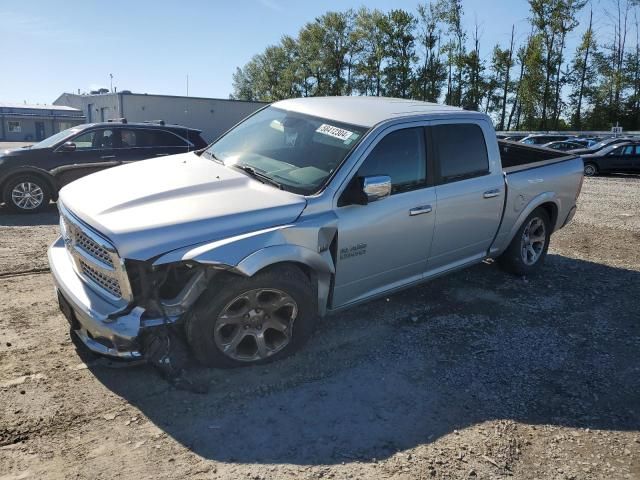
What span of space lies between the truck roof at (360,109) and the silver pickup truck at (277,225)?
21 millimetres

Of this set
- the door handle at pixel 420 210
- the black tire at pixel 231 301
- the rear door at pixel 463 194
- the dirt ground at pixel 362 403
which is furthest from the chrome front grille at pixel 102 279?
the rear door at pixel 463 194

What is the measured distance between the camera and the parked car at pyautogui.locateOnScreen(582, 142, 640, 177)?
2091 cm

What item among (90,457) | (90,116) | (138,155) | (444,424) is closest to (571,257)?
(444,424)

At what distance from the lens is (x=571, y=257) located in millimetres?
7461

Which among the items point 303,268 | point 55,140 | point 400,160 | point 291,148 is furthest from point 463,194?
point 55,140

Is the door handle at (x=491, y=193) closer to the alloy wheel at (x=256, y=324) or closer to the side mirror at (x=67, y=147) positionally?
the alloy wheel at (x=256, y=324)

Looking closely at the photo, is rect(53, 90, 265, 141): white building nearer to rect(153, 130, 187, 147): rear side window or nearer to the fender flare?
rect(153, 130, 187, 147): rear side window

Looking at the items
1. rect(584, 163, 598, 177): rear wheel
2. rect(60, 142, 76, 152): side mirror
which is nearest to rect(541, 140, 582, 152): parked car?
rect(584, 163, 598, 177): rear wheel

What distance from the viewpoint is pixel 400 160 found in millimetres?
4496

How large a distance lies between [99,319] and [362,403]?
179cm

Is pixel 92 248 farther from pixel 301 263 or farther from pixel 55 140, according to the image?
pixel 55 140

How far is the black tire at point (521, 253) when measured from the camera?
608 centimetres

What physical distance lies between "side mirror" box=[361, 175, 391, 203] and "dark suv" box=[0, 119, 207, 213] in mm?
6730

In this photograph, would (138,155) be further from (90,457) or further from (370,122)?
(90,457)
